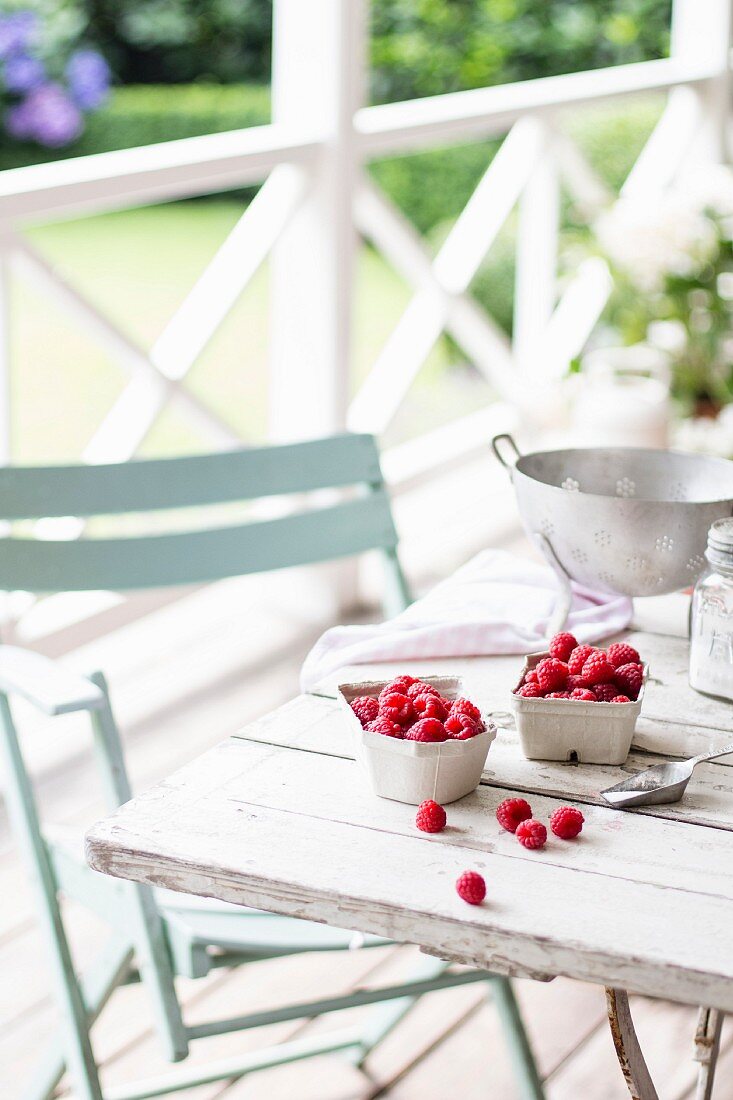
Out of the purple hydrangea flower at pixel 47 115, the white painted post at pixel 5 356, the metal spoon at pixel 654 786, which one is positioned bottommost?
the metal spoon at pixel 654 786

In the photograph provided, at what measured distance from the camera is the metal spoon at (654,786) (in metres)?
1.16

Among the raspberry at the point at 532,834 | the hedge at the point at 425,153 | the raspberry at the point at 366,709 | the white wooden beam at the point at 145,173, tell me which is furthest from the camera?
the hedge at the point at 425,153

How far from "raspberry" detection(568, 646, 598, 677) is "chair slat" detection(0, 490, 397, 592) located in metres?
0.66

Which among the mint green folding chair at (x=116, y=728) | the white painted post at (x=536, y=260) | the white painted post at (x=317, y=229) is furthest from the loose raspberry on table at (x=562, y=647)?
the white painted post at (x=536, y=260)

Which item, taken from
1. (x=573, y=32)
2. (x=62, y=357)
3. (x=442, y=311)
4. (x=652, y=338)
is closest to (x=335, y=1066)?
(x=442, y=311)

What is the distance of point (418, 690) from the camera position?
4.05ft

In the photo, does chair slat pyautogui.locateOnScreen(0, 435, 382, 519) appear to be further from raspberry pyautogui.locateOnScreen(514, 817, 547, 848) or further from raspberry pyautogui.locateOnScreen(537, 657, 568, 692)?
raspberry pyautogui.locateOnScreen(514, 817, 547, 848)

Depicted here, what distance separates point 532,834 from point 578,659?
0.82ft

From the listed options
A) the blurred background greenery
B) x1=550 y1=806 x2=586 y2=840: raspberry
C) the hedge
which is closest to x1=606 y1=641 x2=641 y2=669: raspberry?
x1=550 y1=806 x2=586 y2=840: raspberry

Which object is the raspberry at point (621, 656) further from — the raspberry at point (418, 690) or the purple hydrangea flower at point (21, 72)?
the purple hydrangea flower at point (21, 72)

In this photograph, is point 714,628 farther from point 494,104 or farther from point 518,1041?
point 494,104

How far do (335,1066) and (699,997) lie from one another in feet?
3.84

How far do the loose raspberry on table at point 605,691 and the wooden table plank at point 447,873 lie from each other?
12cm

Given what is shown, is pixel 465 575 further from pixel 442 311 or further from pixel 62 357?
pixel 62 357
